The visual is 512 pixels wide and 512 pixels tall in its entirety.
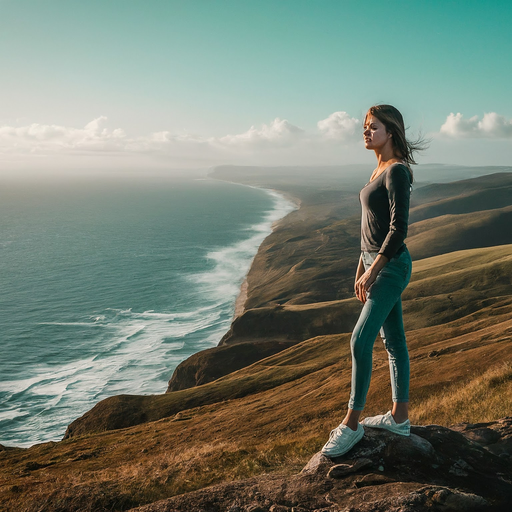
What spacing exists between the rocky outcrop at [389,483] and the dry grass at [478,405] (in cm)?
388

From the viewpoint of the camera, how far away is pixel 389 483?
562cm

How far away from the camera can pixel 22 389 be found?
2365 inches

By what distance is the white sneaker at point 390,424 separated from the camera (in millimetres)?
6496

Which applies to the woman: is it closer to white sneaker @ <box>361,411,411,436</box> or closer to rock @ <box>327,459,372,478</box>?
white sneaker @ <box>361,411,411,436</box>

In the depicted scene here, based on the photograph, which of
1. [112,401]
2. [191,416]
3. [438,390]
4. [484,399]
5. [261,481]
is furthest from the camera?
[112,401]

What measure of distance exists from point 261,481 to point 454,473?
8.60 ft

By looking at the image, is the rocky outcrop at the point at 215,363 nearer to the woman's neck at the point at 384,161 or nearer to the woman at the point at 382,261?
the woman at the point at 382,261

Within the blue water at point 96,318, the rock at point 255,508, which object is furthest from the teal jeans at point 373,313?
the blue water at point 96,318

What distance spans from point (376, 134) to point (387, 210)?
1.09m

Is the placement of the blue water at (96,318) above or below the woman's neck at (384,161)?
below

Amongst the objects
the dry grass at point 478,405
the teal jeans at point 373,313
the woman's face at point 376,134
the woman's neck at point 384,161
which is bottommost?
the dry grass at point 478,405

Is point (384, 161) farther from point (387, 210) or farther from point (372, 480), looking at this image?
point (372, 480)

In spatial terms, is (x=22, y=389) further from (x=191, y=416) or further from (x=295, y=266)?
(x=295, y=266)

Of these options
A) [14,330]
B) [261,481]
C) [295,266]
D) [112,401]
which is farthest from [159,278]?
[261,481]
